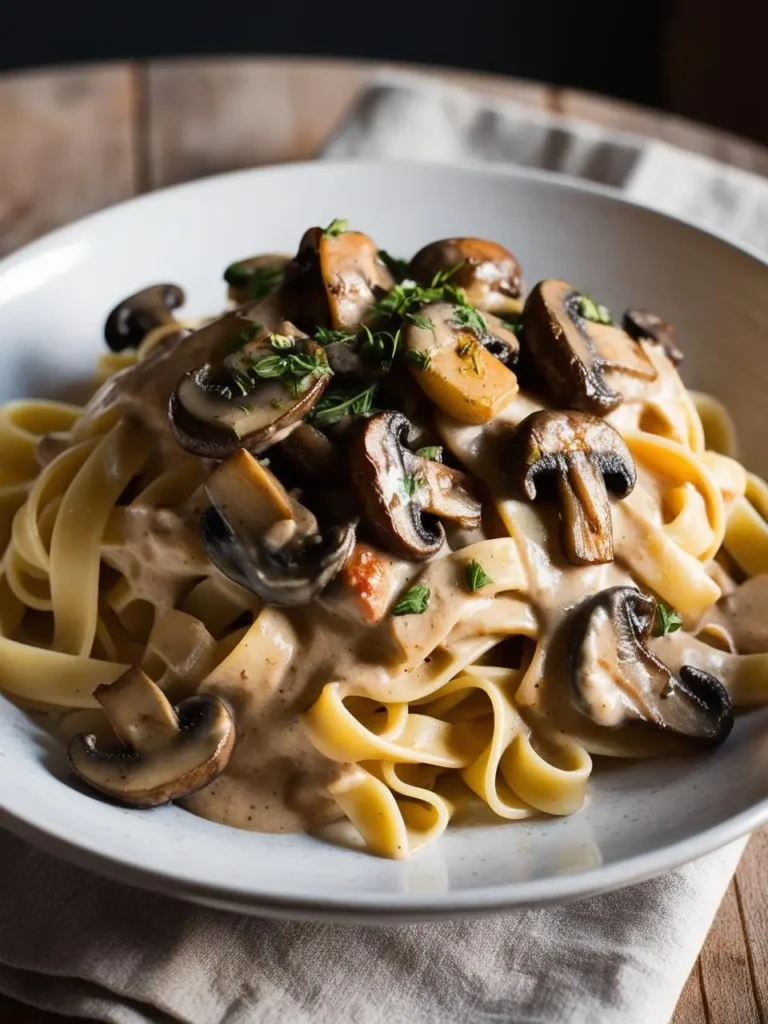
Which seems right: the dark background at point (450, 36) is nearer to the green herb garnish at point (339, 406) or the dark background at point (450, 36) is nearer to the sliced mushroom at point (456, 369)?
the sliced mushroom at point (456, 369)

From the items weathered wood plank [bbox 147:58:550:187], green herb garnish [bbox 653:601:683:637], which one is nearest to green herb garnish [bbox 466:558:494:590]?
green herb garnish [bbox 653:601:683:637]

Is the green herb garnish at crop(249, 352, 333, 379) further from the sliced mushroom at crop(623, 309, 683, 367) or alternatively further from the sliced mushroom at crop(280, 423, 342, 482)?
the sliced mushroom at crop(623, 309, 683, 367)

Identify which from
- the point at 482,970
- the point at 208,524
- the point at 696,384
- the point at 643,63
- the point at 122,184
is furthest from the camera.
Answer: the point at 643,63

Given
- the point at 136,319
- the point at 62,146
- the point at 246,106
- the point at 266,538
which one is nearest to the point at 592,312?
the point at 266,538

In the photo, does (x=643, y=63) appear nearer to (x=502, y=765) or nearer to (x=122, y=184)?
(x=122, y=184)

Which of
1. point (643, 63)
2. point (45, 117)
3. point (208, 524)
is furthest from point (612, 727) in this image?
point (643, 63)
